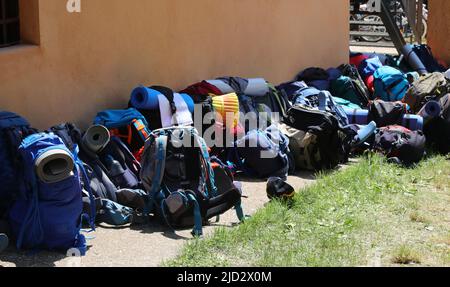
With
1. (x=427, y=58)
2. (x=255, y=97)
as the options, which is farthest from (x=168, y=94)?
(x=427, y=58)

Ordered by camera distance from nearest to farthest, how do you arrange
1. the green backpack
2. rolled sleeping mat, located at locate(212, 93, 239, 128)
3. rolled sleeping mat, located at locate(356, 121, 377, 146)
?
rolled sleeping mat, located at locate(212, 93, 239, 128)
rolled sleeping mat, located at locate(356, 121, 377, 146)
the green backpack

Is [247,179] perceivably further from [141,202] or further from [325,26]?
[325,26]

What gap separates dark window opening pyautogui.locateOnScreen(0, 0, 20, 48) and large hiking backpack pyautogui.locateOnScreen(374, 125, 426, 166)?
377cm

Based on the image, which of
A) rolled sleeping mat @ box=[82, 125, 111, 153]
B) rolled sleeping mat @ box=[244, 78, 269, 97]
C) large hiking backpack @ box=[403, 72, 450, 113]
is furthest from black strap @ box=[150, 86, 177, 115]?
large hiking backpack @ box=[403, 72, 450, 113]

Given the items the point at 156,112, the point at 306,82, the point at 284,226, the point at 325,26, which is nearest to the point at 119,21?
the point at 156,112

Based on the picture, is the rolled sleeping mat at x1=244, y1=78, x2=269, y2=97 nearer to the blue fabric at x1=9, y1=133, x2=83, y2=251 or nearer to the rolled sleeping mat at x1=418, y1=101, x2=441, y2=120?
the rolled sleeping mat at x1=418, y1=101, x2=441, y2=120

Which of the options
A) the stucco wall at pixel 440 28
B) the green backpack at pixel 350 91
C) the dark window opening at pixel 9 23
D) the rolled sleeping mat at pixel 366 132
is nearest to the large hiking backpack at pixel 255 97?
the rolled sleeping mat at pixel 366 132

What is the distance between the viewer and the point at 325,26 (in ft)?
36.4

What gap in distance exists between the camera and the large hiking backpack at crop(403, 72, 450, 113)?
9.07 m

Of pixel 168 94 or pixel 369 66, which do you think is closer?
pixel 168 94

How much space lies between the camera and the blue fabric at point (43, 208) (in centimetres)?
510

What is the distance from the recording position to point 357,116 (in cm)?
877

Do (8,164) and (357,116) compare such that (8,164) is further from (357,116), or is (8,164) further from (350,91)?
(350,91)

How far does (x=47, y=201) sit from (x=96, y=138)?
116 centimetres
